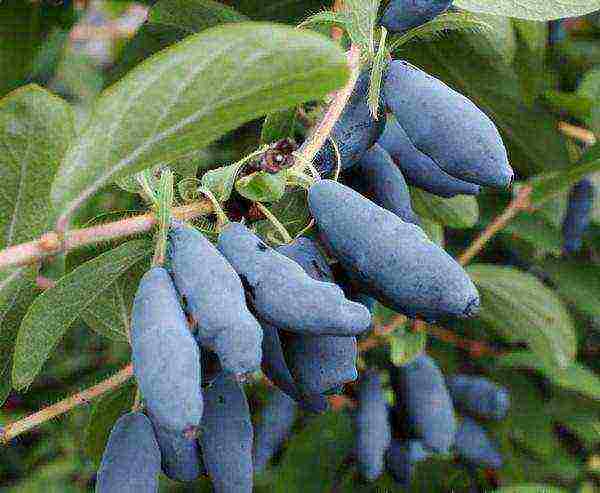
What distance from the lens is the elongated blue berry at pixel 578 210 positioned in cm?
138

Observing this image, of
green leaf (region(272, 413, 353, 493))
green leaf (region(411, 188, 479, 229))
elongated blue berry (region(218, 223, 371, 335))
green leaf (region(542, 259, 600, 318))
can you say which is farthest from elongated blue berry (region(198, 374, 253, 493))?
green leaf (region(542, 259, 600, 318))

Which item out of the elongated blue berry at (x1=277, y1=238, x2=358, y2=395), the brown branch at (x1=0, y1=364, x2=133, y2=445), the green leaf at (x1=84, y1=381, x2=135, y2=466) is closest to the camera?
the elongated blue berry at (x1=277, y1=238, x2=358, y2=395)

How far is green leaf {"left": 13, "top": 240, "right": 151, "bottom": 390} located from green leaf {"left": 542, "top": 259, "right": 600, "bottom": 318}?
3.62ft

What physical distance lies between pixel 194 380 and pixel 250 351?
0.04m

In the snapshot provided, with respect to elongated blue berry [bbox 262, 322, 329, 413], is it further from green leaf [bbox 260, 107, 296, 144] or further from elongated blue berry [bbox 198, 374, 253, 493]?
green leaf [bbox 260, 107, 296, 144]

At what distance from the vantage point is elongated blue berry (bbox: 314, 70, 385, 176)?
725mm

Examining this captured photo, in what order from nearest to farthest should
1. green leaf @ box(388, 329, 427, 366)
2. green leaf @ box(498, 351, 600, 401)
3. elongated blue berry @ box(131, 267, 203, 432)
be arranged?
elongated blue berry @ box(131, 267, 203, 432) < green leaf @ box(388, 329, 427, 366) < green leaf @ box(498, 351, 600, 401)

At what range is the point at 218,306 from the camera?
0.55 meters

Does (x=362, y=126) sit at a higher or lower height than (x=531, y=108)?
higher

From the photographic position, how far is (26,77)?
4.47ft

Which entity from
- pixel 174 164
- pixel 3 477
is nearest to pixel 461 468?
pixel 174 164

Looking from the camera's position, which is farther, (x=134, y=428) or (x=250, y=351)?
(x=134, y=428)

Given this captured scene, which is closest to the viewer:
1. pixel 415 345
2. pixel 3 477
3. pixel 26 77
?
pixel 415 345

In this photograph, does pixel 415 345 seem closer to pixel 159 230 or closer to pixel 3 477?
pixel 159 230
